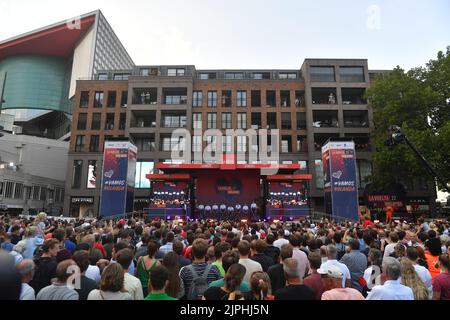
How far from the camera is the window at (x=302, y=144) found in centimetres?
4397

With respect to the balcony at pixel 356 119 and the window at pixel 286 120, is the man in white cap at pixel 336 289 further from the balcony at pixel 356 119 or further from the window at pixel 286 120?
the balcony at pixel 356 119

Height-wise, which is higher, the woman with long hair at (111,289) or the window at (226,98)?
the window at (226,98)

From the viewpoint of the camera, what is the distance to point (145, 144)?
152 ft

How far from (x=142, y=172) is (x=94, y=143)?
879cm

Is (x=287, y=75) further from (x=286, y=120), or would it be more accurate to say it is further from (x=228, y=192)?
(x=228, y=192)

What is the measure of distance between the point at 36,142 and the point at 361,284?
5927cm

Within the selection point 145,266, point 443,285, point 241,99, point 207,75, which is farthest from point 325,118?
point 145,266

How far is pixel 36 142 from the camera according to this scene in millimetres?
52531

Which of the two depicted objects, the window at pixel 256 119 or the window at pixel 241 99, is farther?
the window at pixel 256 119

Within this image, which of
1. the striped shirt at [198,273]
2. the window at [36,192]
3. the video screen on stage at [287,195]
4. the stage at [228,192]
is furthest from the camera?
the window at [36,192]

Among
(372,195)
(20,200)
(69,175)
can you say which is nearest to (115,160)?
(69,175)

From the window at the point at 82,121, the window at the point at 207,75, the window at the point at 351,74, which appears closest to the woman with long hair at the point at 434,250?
the window at the point at 351,74

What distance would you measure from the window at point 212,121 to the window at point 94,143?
657 inches
